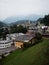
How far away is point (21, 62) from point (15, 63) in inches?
22.5

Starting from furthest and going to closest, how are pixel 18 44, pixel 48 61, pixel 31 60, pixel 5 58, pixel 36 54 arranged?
pixel 18 44 → pixel 5 58 → pixel 36 54 → pixel 31 60 → pixel 48 61

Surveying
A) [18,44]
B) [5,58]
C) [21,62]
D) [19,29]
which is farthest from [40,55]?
[19,29]

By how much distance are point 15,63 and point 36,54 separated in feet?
7.21

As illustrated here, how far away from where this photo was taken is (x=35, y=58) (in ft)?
53.5

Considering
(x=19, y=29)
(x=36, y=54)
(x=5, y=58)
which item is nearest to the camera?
(x=36, y=54)

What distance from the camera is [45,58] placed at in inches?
610

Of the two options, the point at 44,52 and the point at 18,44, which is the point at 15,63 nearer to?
the point at 44,52

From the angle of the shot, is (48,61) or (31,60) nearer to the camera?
(48,61)

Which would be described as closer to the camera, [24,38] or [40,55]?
[40,55]

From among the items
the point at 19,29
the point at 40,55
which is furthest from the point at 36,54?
A: the point at 19,29

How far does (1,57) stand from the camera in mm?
20469

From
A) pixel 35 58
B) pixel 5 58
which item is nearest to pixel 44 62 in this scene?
pixel 35 58

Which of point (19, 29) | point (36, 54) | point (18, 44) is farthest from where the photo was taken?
point (19, 29)

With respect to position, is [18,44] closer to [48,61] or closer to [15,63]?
[15,63]
